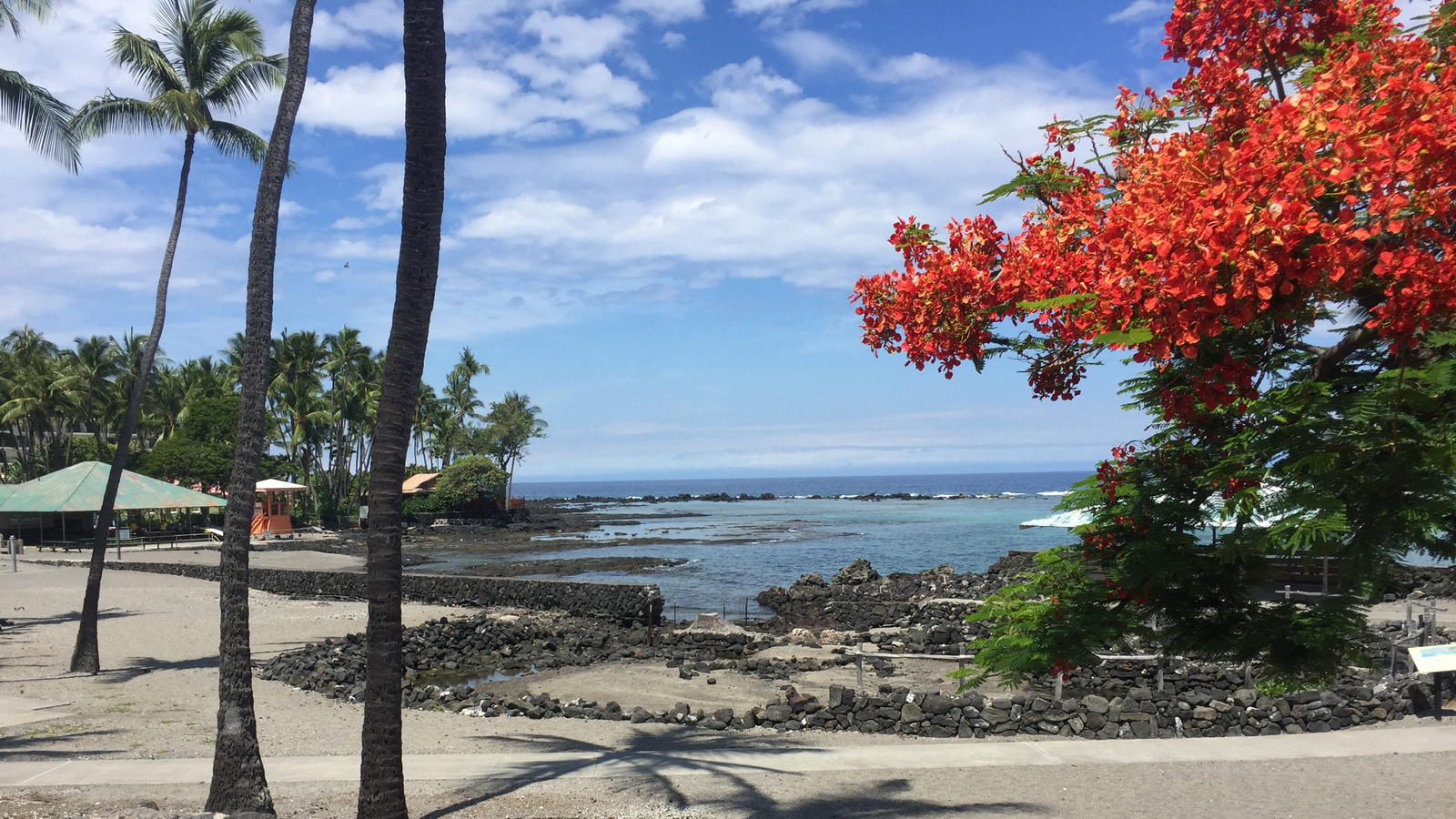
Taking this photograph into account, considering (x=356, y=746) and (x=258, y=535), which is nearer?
(x=356, y=746)

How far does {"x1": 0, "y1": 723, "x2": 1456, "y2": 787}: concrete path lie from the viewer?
923 centimetres

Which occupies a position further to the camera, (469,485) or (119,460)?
(469,485)

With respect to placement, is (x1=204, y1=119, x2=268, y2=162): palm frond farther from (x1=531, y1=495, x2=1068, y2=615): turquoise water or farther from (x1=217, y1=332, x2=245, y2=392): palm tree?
(x1=217, y1=332, x2=245, y2=392): palm tree

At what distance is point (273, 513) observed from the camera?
191 feet

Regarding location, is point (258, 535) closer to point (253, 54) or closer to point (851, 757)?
point (253, 54)

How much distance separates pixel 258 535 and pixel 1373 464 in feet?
201

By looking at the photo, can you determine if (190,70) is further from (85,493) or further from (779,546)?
(779,546)

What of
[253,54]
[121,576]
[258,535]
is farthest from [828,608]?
[258,535]

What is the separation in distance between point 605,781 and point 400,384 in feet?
15.9

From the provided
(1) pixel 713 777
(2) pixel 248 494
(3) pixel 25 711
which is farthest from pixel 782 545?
(2) pixel 248 494

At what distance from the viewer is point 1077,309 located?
12.7ft

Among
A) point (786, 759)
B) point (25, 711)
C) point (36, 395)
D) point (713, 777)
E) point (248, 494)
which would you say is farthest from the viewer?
point (36, 395)

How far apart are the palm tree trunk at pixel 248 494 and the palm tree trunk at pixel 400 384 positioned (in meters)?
1.70

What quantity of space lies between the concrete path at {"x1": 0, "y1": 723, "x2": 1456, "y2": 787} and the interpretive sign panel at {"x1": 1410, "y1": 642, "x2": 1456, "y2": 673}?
0.72 m
